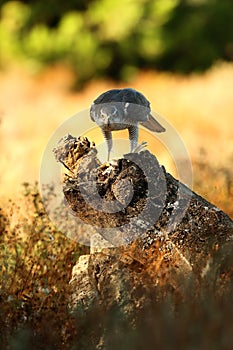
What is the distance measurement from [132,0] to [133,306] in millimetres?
14149

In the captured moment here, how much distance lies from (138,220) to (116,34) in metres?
14.4

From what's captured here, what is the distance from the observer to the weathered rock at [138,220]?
14.2 ft

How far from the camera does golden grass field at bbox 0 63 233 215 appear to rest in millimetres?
7383

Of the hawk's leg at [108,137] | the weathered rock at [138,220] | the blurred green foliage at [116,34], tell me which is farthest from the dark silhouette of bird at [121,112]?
the blurred green foliage at [116,34]

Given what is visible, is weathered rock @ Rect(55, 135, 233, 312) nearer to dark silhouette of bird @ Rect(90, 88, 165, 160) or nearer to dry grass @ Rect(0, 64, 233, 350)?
dark silhouette of bird @ Rect(90, 88, 165, 160)

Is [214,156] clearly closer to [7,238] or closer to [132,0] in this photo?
[7,238]

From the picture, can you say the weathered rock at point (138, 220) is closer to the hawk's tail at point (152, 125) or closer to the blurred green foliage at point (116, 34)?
the hawk's tail at point (152, 125)

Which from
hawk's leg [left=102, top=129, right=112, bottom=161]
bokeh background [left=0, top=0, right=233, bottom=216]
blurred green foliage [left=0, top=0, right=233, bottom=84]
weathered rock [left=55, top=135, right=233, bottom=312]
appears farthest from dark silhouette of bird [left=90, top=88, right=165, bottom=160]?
blurred green foliage [left=0, top=0, right=233, bottom=84]

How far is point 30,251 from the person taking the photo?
5.23 metres

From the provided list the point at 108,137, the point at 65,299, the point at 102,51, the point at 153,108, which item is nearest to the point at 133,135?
the point at 108,137

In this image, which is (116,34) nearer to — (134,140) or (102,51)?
(102,51)

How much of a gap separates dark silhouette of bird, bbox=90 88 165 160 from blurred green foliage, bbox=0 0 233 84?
1338 cm

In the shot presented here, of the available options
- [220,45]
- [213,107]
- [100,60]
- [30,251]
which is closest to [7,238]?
[30,251]

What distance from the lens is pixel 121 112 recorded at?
173 inches
